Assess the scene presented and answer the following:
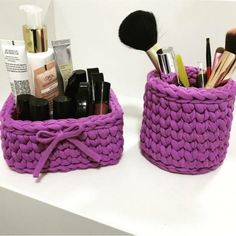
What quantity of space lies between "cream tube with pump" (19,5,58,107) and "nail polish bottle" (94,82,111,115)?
0.07m

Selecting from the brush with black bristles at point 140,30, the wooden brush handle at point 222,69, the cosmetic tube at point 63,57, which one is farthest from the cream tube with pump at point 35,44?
the wooden brush handle at point 222,69

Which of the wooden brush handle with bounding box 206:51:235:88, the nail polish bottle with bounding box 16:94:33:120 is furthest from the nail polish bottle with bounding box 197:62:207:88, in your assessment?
the nail polish bottle with bounding box 16:94:33:120

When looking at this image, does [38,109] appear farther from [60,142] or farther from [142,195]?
[142,195]

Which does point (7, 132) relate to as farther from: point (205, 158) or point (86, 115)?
point (205, 158)

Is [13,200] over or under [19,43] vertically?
under

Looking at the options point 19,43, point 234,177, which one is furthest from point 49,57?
point 234,177

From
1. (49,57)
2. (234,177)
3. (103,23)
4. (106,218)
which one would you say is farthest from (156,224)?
(103,23)

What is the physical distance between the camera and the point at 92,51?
2.62 feet

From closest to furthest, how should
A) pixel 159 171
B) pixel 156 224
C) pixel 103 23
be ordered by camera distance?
1. pixel 156 224
2. pixel 159 171
3. pixel 103 23

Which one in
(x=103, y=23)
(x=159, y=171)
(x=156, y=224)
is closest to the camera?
(x=156, y=224)

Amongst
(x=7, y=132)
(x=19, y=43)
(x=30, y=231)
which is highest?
(x=19, y=43)

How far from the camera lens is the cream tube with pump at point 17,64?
505 millimetres

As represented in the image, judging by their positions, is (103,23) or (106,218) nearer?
(106,218)

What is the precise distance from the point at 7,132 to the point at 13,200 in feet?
0.30
